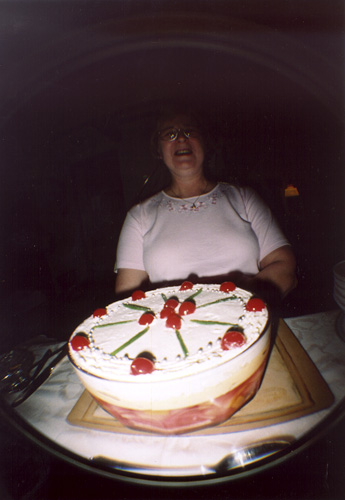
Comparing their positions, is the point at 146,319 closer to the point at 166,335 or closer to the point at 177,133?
the point at 166,335

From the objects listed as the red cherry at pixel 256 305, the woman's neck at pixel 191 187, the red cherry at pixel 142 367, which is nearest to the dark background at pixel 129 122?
the woman's neck at pixel 191 187

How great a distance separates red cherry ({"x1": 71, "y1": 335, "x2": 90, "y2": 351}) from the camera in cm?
97

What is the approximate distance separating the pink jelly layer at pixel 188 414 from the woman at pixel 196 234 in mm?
853

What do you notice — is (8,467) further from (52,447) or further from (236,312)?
(236,312)

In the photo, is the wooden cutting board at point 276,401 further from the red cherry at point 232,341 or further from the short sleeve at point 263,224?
the short sleeve at point 263,224

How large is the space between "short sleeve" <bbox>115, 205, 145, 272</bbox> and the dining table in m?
0.98

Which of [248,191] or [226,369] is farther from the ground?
[248,191]

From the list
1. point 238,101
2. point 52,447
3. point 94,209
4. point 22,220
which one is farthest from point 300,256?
point 52,447

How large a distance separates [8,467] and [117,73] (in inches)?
86.7

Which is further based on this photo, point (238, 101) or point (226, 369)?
point (238, 101)

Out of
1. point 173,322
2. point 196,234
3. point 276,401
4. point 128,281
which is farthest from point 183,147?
point 276,401

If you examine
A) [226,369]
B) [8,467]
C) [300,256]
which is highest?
[226,369]

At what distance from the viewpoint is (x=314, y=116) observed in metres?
3.71

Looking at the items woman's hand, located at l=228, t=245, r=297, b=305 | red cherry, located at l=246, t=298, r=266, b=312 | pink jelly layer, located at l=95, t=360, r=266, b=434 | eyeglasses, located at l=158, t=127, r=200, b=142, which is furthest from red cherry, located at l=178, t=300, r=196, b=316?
eyeglasses, located at l=158, t=127, r=200, b=142
